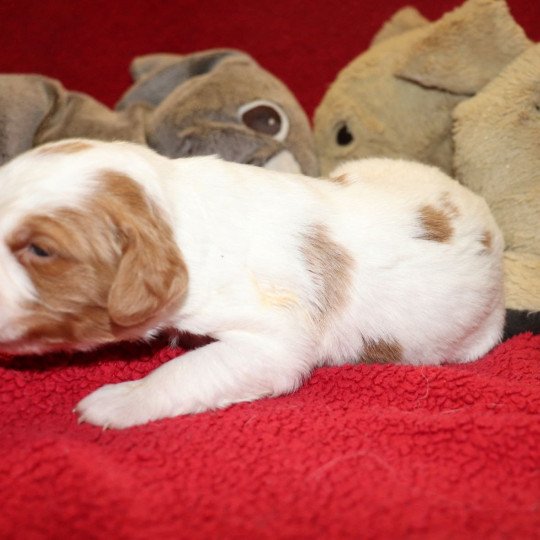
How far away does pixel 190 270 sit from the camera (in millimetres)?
2434

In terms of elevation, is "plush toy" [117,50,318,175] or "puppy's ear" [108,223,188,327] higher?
"plush toy" [117,50,318,175]

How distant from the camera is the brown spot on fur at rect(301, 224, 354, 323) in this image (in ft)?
8.43

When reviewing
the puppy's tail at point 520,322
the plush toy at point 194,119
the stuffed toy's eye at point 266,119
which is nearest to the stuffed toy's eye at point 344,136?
the plush toy at point 194,119

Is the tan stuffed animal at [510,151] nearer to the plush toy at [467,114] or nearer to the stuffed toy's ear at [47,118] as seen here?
the plush toy at [467,114]

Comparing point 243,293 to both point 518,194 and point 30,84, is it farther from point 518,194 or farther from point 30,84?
point 30,84

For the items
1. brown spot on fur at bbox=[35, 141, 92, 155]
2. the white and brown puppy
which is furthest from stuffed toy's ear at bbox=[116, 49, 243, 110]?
brown spot on fur at bbox=[35, 141, 92, 155]

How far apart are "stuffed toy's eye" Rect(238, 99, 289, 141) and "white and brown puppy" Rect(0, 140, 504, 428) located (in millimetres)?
798

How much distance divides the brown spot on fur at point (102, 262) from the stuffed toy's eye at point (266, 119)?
153 cm

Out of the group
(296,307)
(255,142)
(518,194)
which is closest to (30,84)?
(255,142)

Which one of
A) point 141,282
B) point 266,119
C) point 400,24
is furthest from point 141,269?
point 400,24

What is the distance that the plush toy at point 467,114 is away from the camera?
11.2 feet

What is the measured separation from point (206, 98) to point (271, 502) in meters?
2.29

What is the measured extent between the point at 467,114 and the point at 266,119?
3.54 feet

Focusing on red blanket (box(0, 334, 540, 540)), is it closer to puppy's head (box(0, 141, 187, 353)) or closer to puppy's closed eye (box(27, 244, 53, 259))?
puppy's head (box(0, 141, 187, 353))
